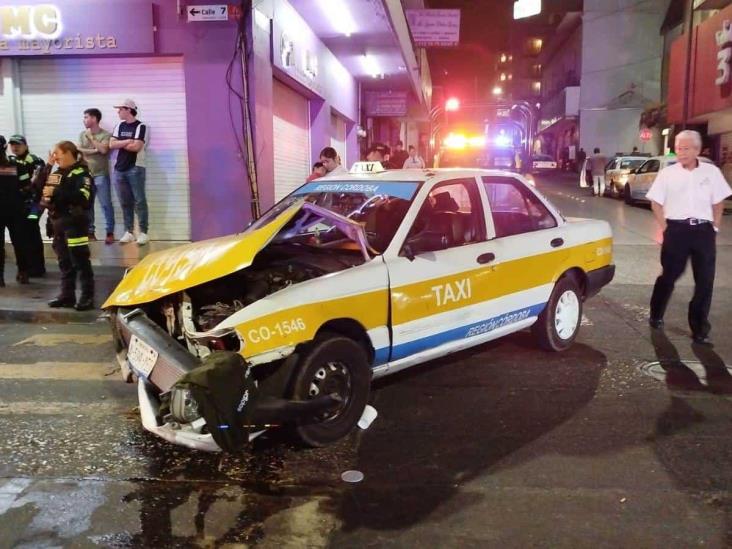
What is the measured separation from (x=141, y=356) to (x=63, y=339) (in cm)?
320

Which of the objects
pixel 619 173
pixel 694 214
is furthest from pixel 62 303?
pixel 619 173

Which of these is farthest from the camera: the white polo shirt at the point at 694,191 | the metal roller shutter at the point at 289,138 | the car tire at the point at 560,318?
the metal roller shutter at the point at 289,138

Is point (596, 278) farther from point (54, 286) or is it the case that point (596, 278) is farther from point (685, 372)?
point (54, 286)

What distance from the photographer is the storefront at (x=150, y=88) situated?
10.1 meters

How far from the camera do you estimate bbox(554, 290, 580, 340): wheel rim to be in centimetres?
598

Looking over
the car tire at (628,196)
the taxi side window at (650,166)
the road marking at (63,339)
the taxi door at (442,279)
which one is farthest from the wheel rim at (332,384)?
the car tire at (628,196)

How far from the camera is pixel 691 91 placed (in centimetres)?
2875

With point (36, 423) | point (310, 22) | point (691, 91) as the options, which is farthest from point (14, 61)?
point (691, 91)

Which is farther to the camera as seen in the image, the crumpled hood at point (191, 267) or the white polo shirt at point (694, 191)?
the white polo shirt at point (694, 191)

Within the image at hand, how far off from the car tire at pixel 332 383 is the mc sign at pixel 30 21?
867 centimetres

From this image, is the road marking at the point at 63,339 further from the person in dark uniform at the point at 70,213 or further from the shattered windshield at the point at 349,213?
the shattered windshield at the point at 349,213

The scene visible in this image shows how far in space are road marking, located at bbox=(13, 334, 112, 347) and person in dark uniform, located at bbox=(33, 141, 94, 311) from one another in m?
0.77

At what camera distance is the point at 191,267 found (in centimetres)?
407

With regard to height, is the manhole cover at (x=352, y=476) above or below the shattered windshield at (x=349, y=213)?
below
